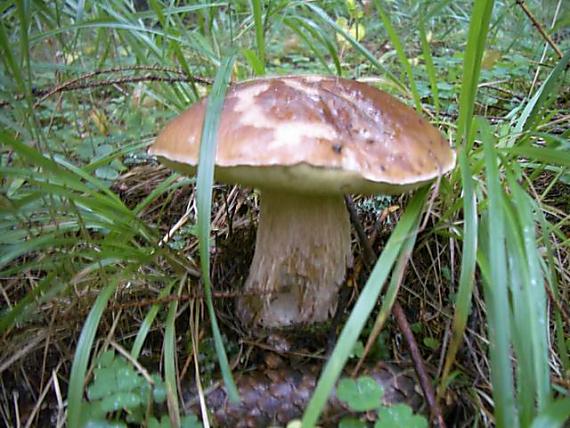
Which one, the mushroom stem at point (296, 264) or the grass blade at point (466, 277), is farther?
the mushroom stem at point (296, 264)

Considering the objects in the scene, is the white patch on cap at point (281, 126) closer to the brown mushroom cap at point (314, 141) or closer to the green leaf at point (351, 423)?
the brown mushroom cap at point (314, 141)

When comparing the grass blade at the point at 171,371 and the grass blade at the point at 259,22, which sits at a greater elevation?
the grass blade at the point at 259,22

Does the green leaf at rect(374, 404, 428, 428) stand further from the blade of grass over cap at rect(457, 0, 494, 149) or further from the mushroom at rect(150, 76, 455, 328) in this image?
the blade of grass over cap at rect(457, 0, 494, 149)

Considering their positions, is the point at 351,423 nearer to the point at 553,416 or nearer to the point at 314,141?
the point at 553,416

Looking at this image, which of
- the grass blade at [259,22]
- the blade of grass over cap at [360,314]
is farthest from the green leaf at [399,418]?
the grass blade at [259,22]

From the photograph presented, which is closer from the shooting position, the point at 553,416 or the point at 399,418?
the point at 553,416

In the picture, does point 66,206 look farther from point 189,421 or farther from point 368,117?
point 368,117

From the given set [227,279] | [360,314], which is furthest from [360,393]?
[227,279]
